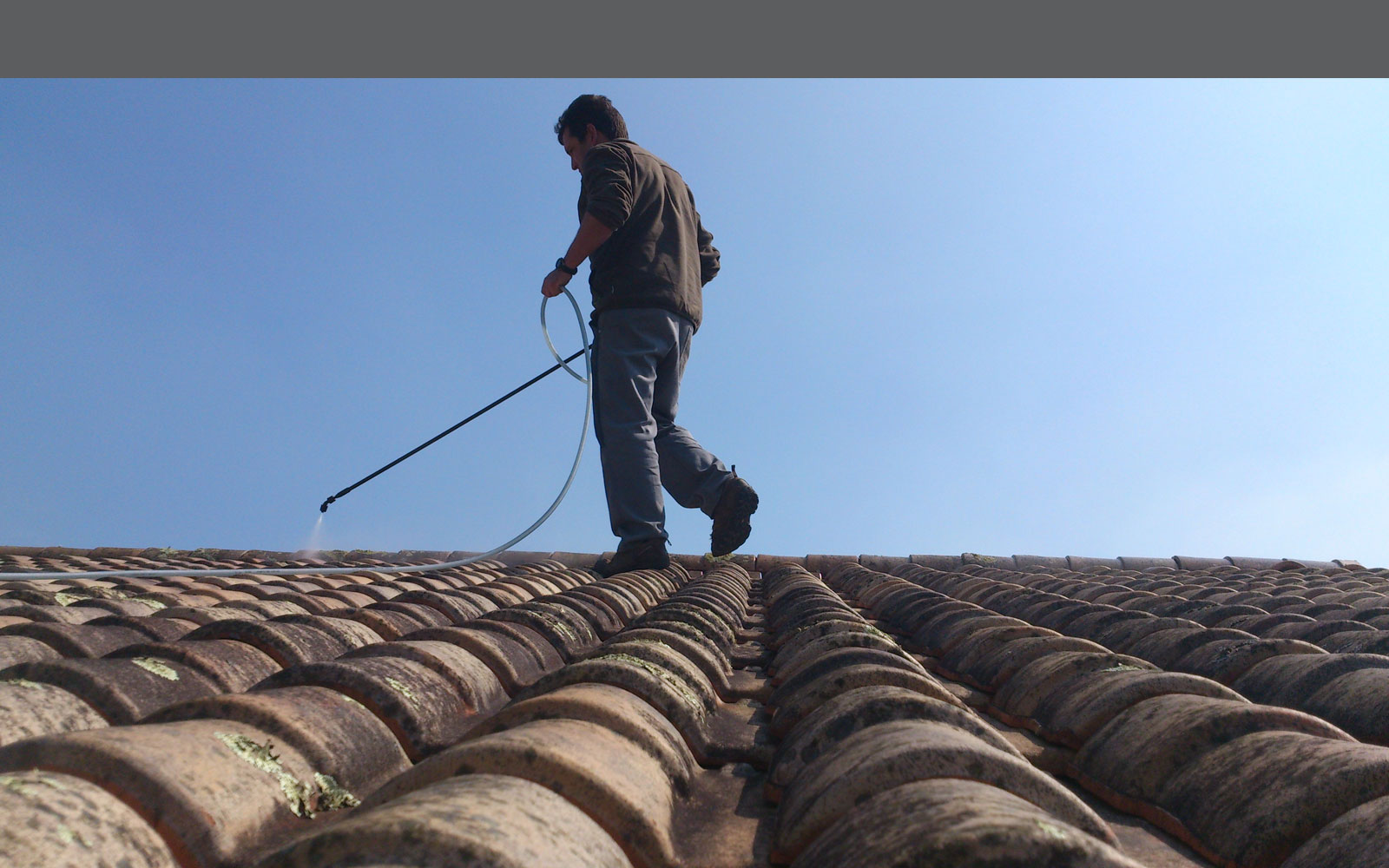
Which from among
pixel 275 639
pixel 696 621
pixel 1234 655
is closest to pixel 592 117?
pixel 696 621

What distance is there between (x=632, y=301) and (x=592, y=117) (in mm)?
1072

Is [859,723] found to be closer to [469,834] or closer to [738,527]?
[469,834]

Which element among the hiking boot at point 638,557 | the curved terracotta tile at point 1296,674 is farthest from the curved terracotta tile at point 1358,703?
the hiking boot at point 638,557

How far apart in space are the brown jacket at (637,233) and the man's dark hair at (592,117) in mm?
281

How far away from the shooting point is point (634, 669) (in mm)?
1683

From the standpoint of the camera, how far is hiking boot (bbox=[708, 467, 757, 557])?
4.86 m

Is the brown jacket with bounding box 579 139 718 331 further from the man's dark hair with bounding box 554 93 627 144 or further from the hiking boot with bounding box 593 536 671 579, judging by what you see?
the hiking boot with bounding box 593 536 671 579

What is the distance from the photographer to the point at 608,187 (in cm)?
410

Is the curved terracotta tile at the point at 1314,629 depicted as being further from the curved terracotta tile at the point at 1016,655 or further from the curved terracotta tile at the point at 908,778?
the curved terracotta tile at the point at 908,778

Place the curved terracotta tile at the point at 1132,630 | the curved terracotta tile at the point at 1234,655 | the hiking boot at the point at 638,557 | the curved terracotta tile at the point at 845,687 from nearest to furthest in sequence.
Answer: the curved terracotta tile at the point at 845,687, the curved terracotta tile at the point at 1234,655, the curved terracotta tile at the point at 1132,630, the hiking boot at the point at 638,557

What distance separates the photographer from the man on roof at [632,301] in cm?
423

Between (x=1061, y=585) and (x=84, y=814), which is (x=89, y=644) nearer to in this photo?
(x=84, y=814)

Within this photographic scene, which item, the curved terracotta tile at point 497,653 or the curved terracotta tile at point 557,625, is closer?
the curved terracotta tile at point 497,653

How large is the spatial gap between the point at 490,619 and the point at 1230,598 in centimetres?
310
